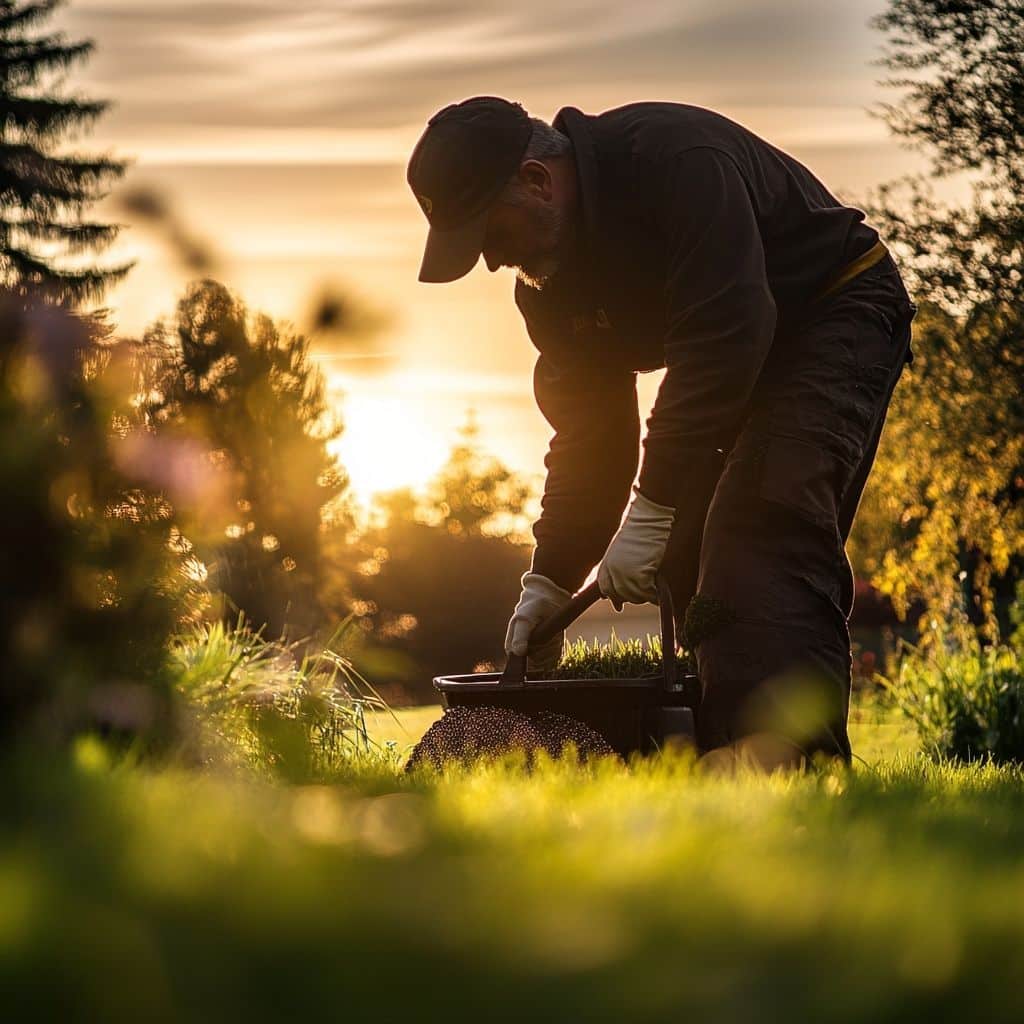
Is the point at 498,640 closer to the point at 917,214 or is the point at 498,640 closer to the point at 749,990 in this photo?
the point at 917,214

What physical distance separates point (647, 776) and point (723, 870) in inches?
43.5

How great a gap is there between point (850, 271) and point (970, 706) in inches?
201

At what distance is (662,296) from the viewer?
13.2 ft

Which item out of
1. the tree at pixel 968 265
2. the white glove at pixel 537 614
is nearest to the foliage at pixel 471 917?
the white glove at pixel 537 614

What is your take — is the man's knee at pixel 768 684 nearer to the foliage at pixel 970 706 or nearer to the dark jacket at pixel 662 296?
the dark jacket at pixel 662 296

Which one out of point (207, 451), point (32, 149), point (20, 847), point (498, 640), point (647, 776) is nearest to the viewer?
point (20, 847)

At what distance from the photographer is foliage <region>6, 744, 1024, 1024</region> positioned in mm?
1047

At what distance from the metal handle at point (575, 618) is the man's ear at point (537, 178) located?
1140 mm

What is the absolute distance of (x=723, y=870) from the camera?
1.44 metres

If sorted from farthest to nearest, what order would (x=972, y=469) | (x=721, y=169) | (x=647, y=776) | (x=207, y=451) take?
(x=972, y=469), (x=721, y=169), (x=207, y=451), (x=647, y=776)

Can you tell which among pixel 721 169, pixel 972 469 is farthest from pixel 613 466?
pixel 972 469

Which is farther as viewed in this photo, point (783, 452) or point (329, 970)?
point (783, 452)

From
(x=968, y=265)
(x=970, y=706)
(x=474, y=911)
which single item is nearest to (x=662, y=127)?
(x=474, y=911)

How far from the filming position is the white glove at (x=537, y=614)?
4.12 meters
